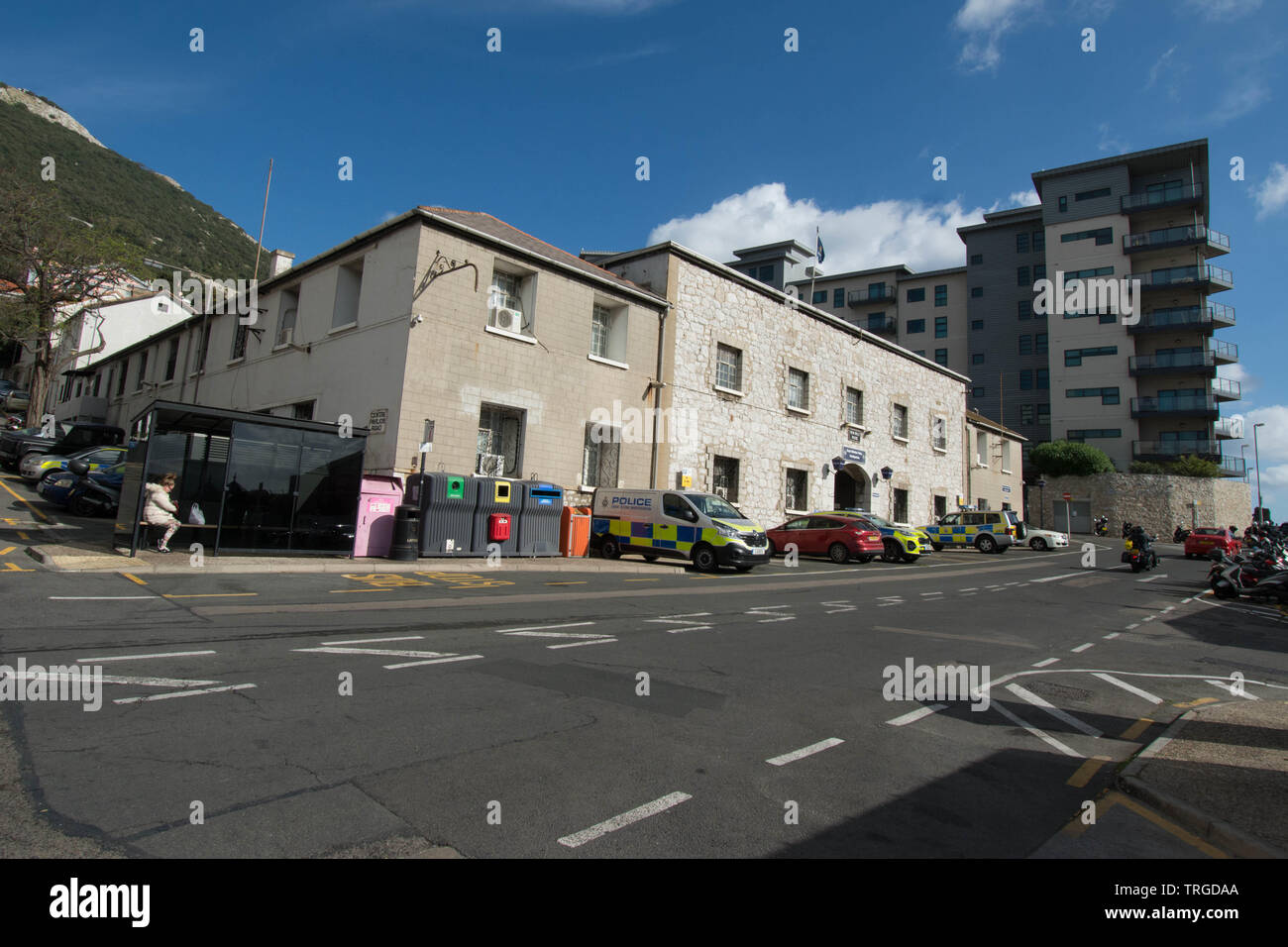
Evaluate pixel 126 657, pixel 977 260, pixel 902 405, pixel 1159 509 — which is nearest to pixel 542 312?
pixel 126 657

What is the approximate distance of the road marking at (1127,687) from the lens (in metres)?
6.89

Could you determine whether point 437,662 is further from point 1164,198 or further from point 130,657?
point 1164,198

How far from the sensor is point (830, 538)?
24.7 m

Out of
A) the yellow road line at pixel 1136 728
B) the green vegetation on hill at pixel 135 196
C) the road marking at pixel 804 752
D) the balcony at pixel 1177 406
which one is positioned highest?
the green vegetation on hill at pixel 135 196

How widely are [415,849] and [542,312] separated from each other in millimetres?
18906

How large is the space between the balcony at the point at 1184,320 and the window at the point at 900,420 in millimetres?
33824

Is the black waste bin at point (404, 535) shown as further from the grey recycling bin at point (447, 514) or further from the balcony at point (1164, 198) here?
the balcony at point (1164, 198)

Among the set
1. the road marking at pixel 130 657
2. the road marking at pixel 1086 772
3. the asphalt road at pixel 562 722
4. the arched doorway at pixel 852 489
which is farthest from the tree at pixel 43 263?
the road marking at pixel 1086 772

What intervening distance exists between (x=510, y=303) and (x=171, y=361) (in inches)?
879

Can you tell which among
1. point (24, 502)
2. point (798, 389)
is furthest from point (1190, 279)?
point (24, 502)

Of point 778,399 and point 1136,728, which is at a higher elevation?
point 778,399

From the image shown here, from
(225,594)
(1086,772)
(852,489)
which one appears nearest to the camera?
(1086,772)

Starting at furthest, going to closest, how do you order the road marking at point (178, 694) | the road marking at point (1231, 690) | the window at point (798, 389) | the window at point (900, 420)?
the window at point (900, 420) → the window at point (798, 389) → the road marking at point (1231, 690) → the road marking at point (178, 694)

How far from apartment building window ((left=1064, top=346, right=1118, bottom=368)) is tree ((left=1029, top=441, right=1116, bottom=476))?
26.6ft
